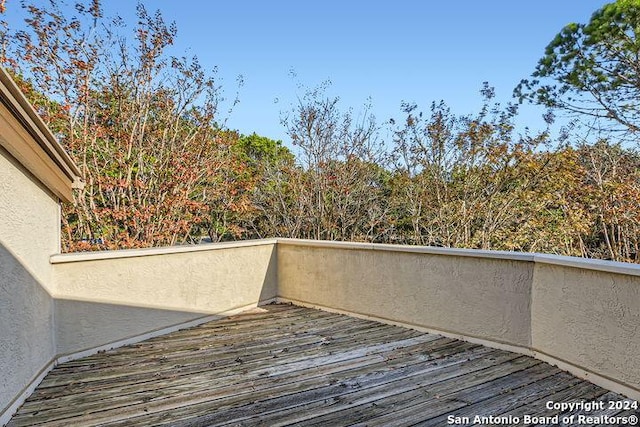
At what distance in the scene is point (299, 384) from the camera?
2902 millimetres

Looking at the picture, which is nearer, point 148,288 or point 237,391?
point 237,391

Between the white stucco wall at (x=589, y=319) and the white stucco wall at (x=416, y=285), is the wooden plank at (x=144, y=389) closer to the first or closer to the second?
the white stucco wall at (x=416, y=285)

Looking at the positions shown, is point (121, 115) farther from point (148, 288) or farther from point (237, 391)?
point (237, 391)

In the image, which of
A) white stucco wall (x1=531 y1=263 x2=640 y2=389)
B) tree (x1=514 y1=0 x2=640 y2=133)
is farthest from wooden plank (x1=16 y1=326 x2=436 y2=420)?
tree (x1=514 y1=0 x2=640 y2=133)

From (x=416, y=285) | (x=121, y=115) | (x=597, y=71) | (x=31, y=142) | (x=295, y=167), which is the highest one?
(x=597, y=71)

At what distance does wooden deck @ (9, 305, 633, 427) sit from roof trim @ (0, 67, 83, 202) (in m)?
1.59

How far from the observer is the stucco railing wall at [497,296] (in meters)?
2.67

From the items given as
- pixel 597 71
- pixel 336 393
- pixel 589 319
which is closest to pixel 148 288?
pixel 336 393

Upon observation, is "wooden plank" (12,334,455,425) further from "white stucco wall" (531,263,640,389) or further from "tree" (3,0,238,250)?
"tree" (3,0,238,250)

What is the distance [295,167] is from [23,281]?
5515 mm

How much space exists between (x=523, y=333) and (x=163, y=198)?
18.5 ft

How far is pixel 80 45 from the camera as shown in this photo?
19.1 ft

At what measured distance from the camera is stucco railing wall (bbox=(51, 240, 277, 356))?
3434 mm

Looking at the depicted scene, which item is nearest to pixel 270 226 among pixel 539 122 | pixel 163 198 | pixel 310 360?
pixel 163 198
